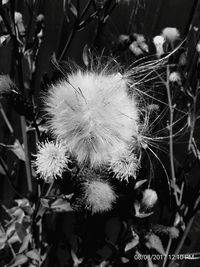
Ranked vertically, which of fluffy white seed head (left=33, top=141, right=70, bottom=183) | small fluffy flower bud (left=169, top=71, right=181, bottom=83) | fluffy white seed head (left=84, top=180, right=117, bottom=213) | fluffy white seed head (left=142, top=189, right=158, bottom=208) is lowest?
fluffy white seed head (left=142, top=189, right=158, bottom=208)

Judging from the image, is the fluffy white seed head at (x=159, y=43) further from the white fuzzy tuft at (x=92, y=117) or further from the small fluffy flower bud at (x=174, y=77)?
the white fuzzy tuft at (x=92, y=117)

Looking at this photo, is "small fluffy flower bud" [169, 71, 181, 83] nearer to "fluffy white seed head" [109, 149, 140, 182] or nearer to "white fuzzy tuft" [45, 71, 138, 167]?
"white fuzzy tuft" [45, 71, 138, 167]

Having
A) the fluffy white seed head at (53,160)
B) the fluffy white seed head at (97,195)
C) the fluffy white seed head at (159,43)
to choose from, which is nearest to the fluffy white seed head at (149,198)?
the fluffy white seed head at (97,195)

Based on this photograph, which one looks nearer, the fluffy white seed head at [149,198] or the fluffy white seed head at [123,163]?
the fluffy white seed head at [123,163]

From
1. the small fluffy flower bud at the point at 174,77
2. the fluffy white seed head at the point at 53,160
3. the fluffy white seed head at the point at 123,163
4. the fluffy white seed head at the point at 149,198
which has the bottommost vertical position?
the fluffy white seed head at the point at 149,198

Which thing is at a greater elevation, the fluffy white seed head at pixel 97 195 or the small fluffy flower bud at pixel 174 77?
the small fluffy flower bud at pixel 174 77

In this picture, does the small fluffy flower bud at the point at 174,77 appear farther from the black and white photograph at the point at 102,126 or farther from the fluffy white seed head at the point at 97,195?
the fluffy white seed head at the point at 97,195

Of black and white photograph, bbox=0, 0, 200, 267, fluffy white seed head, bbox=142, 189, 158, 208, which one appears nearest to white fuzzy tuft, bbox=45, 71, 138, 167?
black and white photograph, bbox=0, 0, 200, 267
